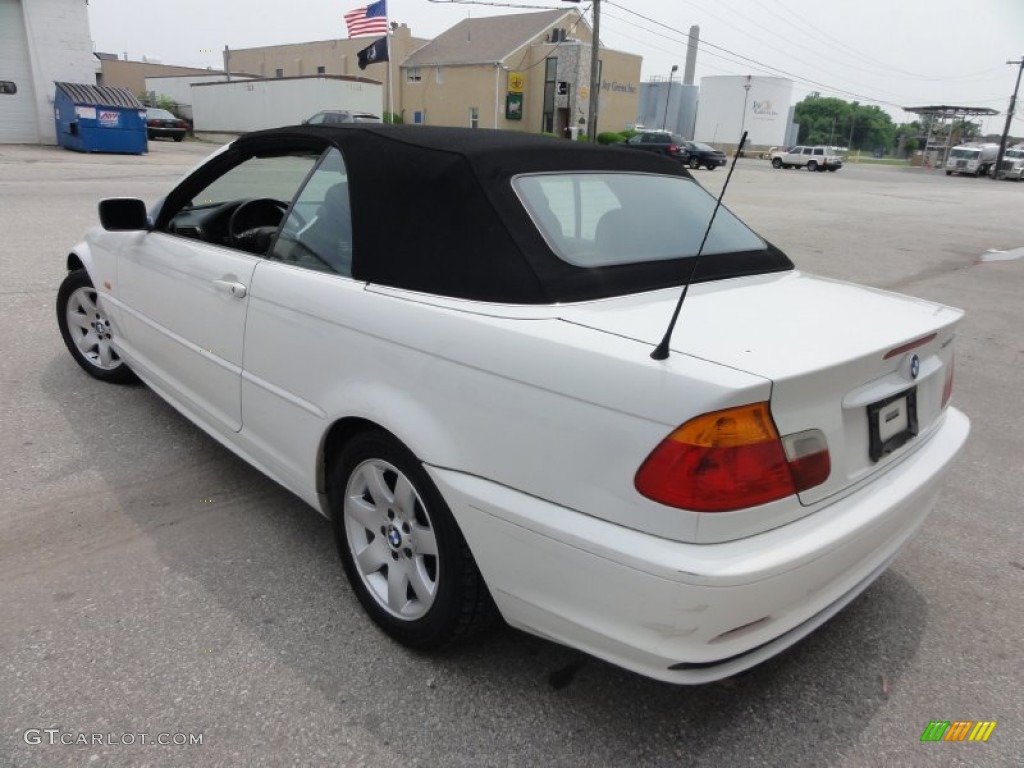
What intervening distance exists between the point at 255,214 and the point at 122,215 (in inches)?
24.3

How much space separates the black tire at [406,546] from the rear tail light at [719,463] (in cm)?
68

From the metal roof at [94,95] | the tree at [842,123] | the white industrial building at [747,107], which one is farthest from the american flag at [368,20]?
the tree at [842,123]

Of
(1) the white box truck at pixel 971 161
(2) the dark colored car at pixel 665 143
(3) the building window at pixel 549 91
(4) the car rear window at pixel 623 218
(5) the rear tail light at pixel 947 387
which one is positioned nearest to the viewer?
(4) the car rear window at pixel 623 218

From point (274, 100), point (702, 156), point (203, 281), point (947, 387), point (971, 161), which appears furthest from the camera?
point (971, 161)

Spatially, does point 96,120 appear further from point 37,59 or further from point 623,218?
point 623,218

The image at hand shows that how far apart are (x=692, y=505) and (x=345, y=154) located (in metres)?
1.79

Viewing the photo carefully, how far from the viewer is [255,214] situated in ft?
12.9

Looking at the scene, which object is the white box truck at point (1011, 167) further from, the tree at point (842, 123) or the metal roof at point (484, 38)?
the tree at point (842, 123)

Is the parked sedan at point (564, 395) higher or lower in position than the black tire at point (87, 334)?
higher

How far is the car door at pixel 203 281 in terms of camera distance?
10.1 ft

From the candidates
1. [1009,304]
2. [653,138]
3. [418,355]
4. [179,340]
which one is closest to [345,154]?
[418,355]

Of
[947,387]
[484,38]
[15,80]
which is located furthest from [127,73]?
[947,387]

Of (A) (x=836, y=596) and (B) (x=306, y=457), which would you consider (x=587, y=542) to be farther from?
(B) (x=306, y=457)

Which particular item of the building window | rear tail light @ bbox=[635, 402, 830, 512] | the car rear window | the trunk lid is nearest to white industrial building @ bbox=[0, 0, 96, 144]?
the car rear window
